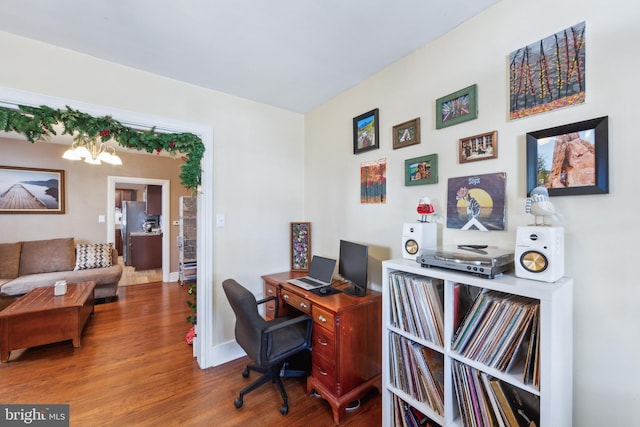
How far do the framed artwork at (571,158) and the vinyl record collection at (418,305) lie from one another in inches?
27.0

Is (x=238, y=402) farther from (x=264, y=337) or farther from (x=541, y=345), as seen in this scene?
(x=541, y=345)

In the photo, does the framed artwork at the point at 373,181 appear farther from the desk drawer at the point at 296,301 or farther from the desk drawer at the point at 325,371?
the desk drawer at the point at 325,371

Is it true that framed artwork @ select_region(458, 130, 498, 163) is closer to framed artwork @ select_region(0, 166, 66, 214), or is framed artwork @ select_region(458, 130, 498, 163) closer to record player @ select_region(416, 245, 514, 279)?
record player @ select_region(416, 245, 514, 279)

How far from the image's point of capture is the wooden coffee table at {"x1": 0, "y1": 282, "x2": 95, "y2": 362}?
7.80 ft

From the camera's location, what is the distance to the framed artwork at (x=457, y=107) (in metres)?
1.49

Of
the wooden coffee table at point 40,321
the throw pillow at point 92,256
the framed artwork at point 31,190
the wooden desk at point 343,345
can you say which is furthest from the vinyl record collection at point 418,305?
the framed artwork at point 31,190

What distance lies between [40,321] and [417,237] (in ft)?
11.6

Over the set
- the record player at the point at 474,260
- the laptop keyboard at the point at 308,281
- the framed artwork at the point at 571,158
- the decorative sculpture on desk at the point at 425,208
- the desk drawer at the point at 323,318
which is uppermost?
the framed artwork at the point at 571,158

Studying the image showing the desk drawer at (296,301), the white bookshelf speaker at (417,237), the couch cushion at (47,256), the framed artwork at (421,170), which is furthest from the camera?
the couch cushion at (47,256)

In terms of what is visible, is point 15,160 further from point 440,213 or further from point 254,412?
point 440,213

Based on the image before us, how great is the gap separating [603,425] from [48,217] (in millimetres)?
6236

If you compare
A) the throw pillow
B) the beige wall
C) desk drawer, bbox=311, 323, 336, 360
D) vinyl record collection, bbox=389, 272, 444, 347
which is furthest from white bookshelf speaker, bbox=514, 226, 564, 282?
the throw pillow

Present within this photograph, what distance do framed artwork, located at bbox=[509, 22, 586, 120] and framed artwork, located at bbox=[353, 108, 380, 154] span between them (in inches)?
36.0

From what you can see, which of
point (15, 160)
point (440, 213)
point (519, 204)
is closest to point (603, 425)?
point (519, 204)
